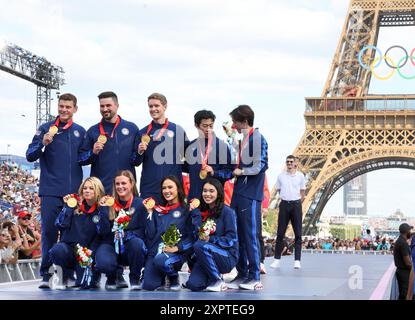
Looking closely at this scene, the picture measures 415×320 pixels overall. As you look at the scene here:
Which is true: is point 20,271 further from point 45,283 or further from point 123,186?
point 123,186

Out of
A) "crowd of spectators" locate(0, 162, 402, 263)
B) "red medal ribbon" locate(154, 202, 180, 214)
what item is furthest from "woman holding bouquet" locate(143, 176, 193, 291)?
"crowd of spectators" locate(0, 162, 402, 263)

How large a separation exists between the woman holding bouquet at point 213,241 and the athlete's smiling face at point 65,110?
1718mm

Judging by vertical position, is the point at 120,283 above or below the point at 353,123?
below

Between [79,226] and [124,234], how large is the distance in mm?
479

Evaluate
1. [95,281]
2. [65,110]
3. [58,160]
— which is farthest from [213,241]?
[65,110]

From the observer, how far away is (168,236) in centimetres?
812

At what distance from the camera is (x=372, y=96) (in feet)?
149

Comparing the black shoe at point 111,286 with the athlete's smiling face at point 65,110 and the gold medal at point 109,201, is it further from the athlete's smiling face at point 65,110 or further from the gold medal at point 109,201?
the athlete's smiling face at point 65,110

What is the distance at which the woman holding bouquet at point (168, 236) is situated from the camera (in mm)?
8070

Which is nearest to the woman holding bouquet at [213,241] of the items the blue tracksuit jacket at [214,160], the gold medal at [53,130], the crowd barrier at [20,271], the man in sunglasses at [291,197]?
the blue tracksuit jacket at [214,160]

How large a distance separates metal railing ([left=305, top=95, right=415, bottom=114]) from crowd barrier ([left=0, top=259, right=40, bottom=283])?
33.5 m

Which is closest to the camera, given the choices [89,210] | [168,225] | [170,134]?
[168,225]
